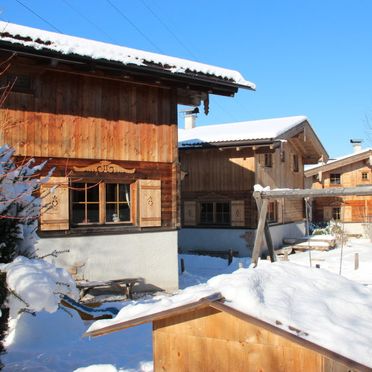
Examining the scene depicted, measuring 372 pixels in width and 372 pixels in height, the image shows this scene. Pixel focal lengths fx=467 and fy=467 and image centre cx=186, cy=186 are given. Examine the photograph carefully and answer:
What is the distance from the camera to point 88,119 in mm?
10594

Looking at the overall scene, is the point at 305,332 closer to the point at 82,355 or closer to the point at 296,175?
the point at 82,355

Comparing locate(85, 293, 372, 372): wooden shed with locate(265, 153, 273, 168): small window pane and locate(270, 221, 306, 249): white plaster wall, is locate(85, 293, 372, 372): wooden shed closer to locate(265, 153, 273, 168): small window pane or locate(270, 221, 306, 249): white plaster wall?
locate(265, 153, 273, 168): small window pane

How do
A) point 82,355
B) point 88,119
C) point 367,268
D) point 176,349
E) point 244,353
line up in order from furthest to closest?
1. point 367,268
2. point 88,119
3. point 82,355
4. point 176,349
5. point 244,353

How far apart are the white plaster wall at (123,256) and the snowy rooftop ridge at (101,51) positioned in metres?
4.02

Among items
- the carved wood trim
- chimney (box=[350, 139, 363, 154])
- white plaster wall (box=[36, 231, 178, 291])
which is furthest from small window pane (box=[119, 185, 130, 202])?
chimney (box=[350, 139, 363, 154])

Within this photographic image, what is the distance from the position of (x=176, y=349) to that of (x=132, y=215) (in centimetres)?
740

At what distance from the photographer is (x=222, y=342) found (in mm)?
4000

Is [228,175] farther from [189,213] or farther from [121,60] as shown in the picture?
[121,60]

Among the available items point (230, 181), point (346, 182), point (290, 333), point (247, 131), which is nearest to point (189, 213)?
point (230, 181)

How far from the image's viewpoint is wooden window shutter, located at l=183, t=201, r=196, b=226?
65.1ft

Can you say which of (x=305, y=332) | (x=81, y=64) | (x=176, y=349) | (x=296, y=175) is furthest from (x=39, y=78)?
(x=296, y=175)

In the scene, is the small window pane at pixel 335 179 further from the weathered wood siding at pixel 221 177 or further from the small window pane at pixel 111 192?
the small window pane at pixel 111 192

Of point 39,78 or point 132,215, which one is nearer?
point 39,78

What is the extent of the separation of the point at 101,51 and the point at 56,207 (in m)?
3.52
